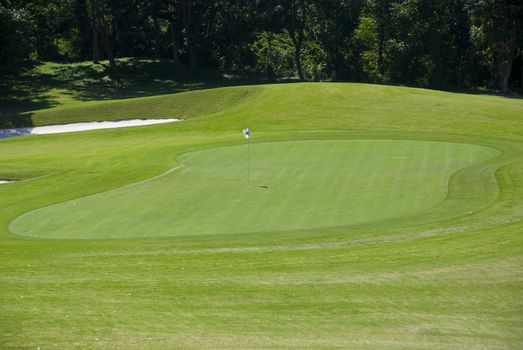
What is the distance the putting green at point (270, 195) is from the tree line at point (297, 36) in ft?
112

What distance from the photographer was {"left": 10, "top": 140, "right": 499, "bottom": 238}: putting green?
1898 centimetres

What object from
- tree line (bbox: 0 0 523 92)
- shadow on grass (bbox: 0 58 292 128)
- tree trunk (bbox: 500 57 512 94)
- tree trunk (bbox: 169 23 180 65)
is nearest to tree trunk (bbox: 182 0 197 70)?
tree line (bbox: 0 0 523 92)

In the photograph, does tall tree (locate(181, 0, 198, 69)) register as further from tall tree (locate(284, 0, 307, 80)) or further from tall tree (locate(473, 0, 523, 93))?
tall tree (locate(473, 0, 523, 93))

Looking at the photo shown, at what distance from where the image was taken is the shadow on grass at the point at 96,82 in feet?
201

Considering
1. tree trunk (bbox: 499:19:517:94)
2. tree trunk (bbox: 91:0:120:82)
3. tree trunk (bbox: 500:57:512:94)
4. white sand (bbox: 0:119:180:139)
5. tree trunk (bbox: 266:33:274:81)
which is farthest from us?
tree trunk (bbox: 266:33:274:81)

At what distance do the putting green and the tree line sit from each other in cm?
3408

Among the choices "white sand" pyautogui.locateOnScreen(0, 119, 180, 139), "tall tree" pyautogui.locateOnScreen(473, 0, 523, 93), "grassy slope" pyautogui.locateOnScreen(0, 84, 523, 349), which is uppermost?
"tall tree" pyautogui.locateOnScreen(473, 0, 523, 93)

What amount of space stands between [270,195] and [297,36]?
62170mm

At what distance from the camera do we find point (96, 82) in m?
68.9

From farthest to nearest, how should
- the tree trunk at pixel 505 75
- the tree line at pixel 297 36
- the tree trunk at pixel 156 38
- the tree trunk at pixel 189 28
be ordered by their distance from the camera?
the tree trunk at pixel 156 38, the tree trunk at pixel 189 28, the tree trunk at pixel 505 75, the tree line at pixel 297 36

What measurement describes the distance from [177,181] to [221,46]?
5659 cm

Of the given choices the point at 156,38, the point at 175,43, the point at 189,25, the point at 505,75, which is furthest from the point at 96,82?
the point at 505,75

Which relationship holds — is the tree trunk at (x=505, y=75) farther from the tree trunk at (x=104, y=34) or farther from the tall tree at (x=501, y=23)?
the tree trunk at (x=104, y=34)

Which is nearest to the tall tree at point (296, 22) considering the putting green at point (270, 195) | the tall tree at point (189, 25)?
the tall tree at point (189, 25)
